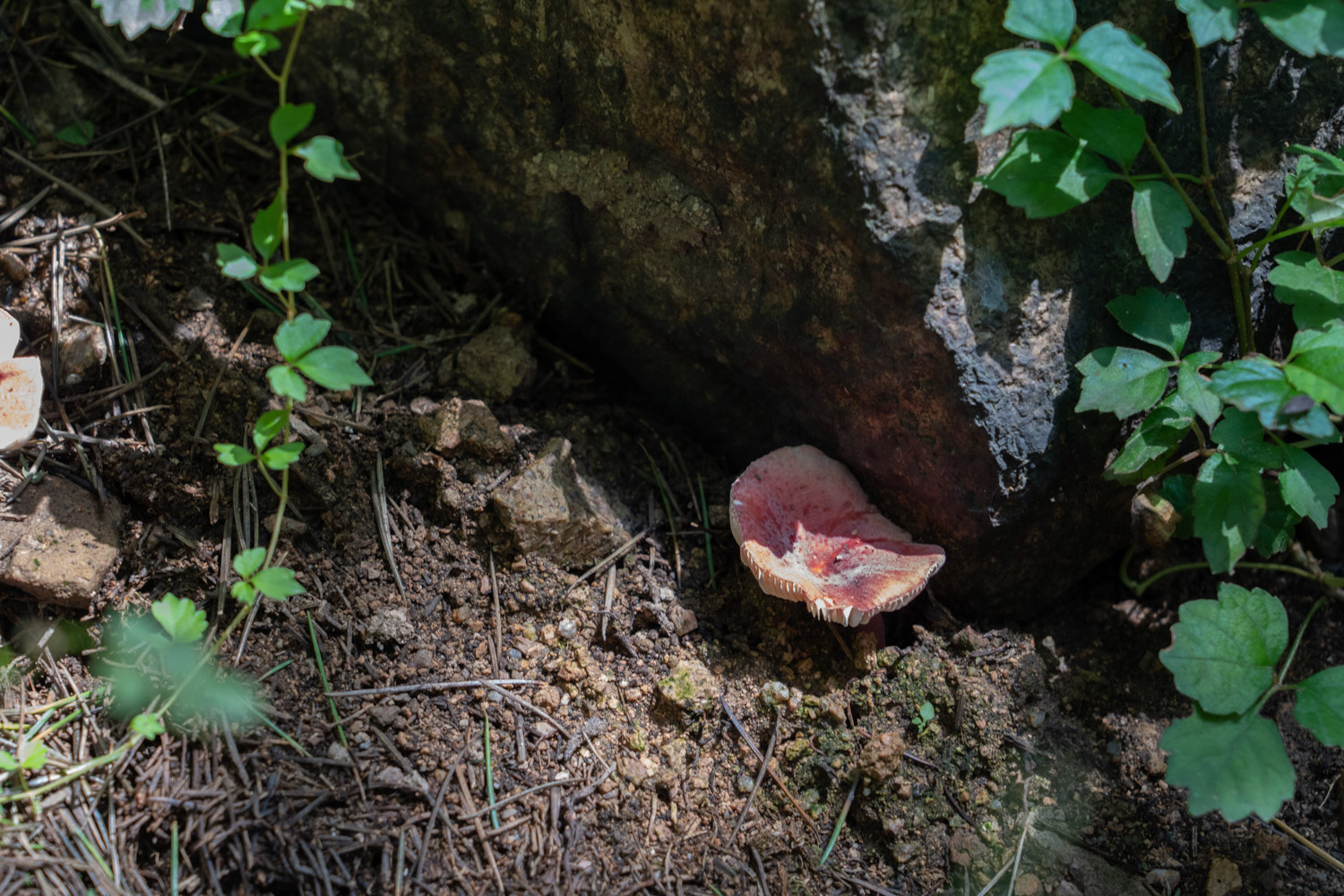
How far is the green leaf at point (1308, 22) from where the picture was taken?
6.40 ft

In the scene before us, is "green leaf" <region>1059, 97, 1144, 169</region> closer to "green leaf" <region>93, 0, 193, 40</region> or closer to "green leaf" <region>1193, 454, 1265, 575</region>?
"green leaf" <region>1193, 454, 1265, 575</region>

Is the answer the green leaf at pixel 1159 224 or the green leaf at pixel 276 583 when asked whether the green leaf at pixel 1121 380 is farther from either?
the green leaf at pixel 276 583

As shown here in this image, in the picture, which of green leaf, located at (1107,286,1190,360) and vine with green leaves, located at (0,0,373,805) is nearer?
vine with green leaves, located at (0,0,373,805)

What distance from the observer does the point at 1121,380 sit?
2.24 m

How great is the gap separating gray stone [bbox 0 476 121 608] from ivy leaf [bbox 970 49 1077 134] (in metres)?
2.41

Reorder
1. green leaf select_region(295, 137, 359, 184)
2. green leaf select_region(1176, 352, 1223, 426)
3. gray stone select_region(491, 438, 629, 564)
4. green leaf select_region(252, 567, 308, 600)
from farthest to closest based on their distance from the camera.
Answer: gray stone select_region(491, 438, 629, 564), green leaf select_region(1176, 352, 1223, 426), green leaf select_region(252, 567, 308, 600), green leaf select_region(295, 137, 359, 184)

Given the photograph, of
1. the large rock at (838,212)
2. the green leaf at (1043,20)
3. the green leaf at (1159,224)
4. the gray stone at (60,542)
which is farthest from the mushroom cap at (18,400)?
the green leaf at (1159,224)

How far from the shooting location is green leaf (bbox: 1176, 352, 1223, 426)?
7.09 feet

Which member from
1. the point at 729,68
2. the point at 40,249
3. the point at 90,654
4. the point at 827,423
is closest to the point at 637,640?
the point at 827,423

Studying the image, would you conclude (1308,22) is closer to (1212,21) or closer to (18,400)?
(1212,21)

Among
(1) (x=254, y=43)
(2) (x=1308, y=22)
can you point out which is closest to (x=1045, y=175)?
(2) (x=1308, y=22)

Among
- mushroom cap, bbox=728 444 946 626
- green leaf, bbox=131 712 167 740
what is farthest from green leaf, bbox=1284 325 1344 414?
green leaf, bbox=131 712 167 740

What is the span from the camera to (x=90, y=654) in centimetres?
228

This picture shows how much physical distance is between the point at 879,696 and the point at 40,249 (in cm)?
279
